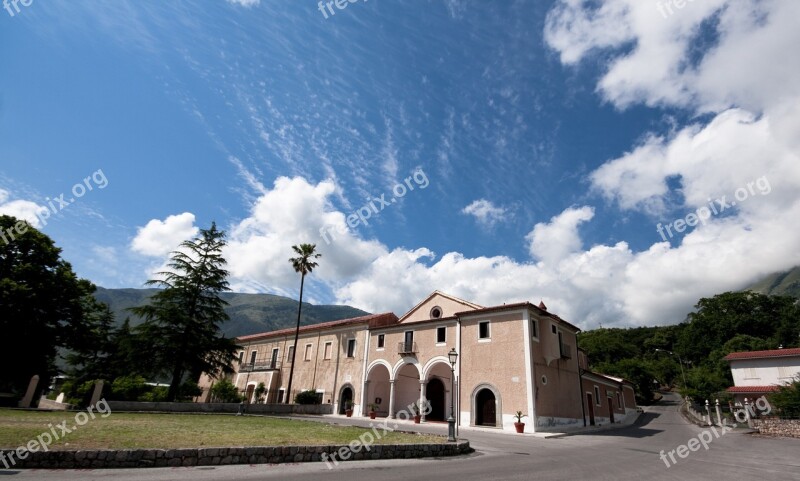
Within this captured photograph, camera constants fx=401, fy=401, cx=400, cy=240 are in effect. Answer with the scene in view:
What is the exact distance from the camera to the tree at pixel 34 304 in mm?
23578

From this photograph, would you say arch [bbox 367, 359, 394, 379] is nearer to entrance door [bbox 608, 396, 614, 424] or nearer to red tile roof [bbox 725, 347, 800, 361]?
entrance door [bbox 608, 396, 614, 424]

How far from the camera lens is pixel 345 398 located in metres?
34.2

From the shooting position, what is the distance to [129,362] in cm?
2889

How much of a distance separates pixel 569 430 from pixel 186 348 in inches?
1051

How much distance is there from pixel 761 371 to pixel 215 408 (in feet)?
159

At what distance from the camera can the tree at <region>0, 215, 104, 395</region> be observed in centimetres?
2358

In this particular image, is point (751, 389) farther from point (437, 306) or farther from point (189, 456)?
point (189, 456)

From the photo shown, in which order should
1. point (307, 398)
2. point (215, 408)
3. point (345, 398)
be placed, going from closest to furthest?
point (215, 408), point (307, 398), point (345, 398)

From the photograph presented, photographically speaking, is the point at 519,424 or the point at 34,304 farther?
the point at 34,304

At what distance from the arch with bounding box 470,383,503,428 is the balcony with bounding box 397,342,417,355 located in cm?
594

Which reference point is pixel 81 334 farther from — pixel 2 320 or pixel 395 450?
pixel 395 450

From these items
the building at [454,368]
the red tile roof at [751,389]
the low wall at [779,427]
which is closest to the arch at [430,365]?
the building at [454,368]

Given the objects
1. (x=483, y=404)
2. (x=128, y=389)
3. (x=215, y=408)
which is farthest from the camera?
(x=215, y=408)

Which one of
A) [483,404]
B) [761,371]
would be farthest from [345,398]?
[761,371]
